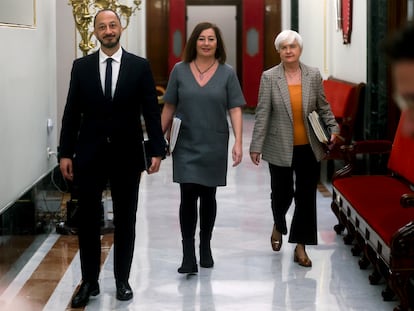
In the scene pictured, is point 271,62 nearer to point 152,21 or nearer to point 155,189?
point 152,21

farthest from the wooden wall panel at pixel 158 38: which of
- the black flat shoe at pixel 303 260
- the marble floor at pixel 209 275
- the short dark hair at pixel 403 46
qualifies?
the short dark hair at pixel 403 46

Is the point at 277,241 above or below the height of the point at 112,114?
below

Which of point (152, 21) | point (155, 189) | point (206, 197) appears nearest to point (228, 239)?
point (206, 197)

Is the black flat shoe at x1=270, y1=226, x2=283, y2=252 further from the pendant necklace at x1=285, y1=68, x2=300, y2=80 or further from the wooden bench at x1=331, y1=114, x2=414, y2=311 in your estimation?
the pendant necklace at x1=285, y1=68, x2=300, y2=80

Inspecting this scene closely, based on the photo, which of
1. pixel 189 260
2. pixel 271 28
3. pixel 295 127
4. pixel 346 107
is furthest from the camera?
pixel 271 28

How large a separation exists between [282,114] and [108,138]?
4.87 feet

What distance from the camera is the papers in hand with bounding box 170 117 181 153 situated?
199 inches

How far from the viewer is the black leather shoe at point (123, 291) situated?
4613 mm

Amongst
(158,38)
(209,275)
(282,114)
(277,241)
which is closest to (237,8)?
(158,38)

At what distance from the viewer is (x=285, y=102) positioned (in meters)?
5.37

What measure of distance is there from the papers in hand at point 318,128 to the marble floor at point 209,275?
93 cm

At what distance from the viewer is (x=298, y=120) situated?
5.39m

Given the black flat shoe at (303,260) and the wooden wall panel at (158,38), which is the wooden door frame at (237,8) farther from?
the black flat shoe at (303,260)

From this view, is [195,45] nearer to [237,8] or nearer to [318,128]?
[318,128]
